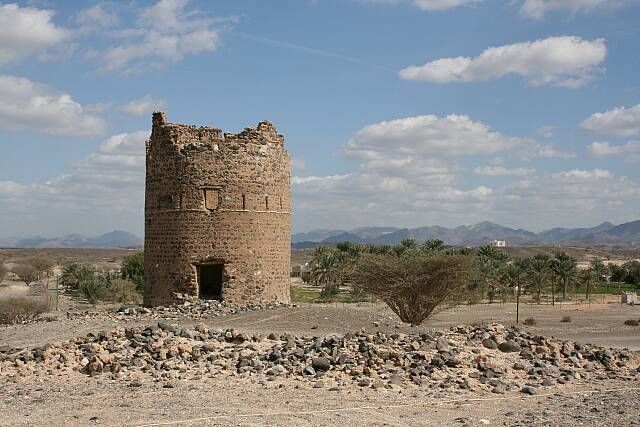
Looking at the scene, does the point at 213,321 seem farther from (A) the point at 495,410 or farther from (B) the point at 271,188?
(A) the point at 495,410

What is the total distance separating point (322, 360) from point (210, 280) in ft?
28.9

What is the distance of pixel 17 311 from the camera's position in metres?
20.9

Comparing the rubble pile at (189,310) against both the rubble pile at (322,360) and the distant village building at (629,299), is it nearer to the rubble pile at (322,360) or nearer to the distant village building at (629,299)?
the rubble pile at (322,360)

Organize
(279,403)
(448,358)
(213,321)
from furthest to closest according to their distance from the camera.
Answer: (213,321) < (448,358) < (279,403)

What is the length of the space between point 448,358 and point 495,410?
80.8 inches

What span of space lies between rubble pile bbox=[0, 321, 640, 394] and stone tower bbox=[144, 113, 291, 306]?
4553 mm

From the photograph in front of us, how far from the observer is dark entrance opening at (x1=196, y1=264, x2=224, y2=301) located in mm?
18281

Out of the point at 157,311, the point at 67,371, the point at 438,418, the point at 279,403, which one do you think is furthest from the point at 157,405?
the point at 157,311

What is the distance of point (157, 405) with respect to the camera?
876 centimetres

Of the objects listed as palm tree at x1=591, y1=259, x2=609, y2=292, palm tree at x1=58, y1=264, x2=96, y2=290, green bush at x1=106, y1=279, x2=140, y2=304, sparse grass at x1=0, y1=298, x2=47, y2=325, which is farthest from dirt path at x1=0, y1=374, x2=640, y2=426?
palm tree at x1=591, y1=259, x2=609, y2=292

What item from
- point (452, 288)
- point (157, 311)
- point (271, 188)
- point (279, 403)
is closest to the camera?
point (279, 403)

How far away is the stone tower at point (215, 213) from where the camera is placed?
667 inches

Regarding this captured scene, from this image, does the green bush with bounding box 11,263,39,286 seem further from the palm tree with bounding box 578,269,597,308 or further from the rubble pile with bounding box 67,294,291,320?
the palm tree with bounding box 578,269,597,308

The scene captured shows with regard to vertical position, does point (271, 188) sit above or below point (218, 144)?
below
